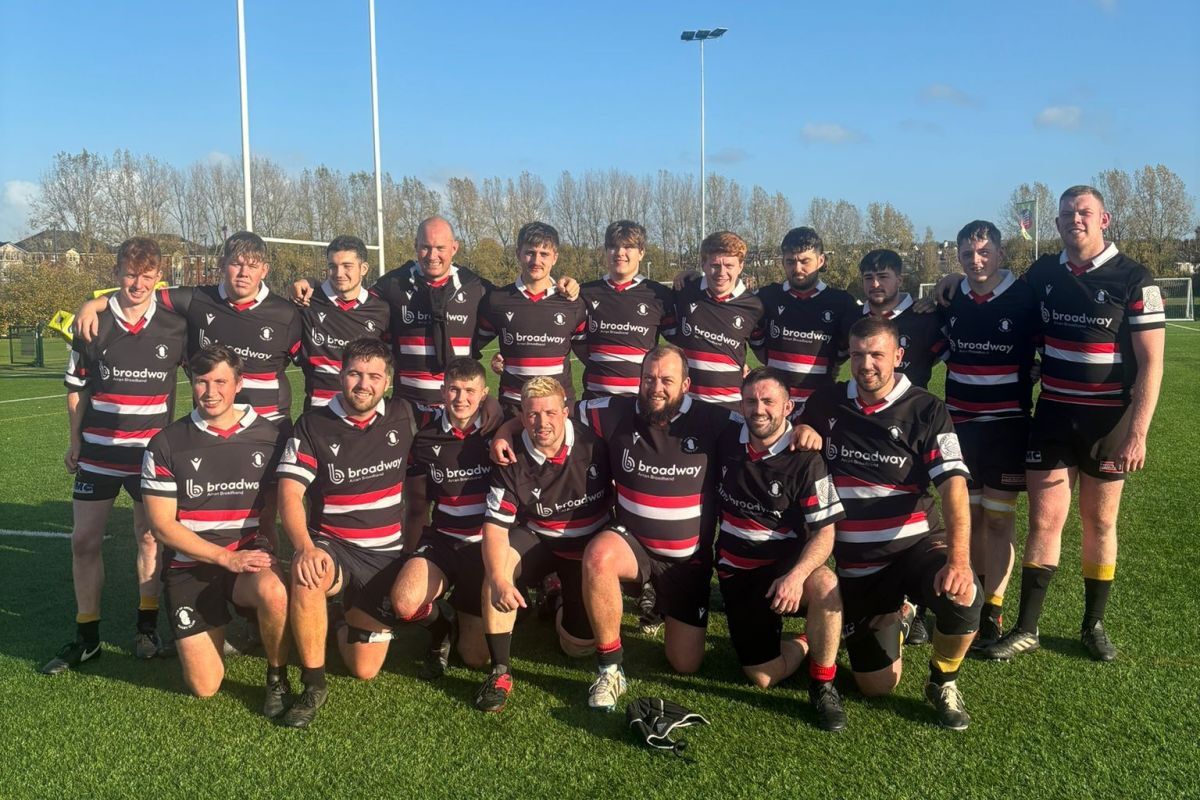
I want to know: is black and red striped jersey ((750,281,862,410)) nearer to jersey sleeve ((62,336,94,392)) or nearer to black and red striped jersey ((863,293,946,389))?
black and red striped jersey ((863,293,946,389))

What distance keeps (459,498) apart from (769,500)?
1495 millimetres

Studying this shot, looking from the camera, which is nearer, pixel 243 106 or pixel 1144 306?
pixel 1144 306

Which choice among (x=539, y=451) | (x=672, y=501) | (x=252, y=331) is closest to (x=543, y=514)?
(x=539, y=451)

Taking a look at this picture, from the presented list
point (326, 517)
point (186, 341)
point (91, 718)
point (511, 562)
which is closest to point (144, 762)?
point (91, 718)

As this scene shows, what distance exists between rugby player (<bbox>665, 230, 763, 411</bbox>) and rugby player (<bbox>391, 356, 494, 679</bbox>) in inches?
56.6

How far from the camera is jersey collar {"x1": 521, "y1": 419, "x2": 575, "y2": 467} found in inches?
157

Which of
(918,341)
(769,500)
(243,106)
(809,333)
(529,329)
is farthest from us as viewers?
(243,106)

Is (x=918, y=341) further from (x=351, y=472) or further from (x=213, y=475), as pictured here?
(x=213, y=475)

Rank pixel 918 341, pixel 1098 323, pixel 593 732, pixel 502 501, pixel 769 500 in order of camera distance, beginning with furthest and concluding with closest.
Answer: pixel 918 341 → pixel 1098 323 → pixel 502 501 → pixel 769 500 → pixel 593 732

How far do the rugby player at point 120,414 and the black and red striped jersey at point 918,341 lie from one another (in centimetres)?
397

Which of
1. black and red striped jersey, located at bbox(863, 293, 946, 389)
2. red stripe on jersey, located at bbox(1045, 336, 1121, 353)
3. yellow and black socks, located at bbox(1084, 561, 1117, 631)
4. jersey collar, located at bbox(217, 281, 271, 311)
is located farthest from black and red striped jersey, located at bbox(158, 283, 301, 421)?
yellow and black socks, located at bbox(1084, 561, 1117, 631)

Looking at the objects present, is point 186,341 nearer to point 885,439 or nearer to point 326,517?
point 326,517

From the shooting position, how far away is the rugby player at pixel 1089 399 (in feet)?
13.3

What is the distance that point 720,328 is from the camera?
5.04 meters
